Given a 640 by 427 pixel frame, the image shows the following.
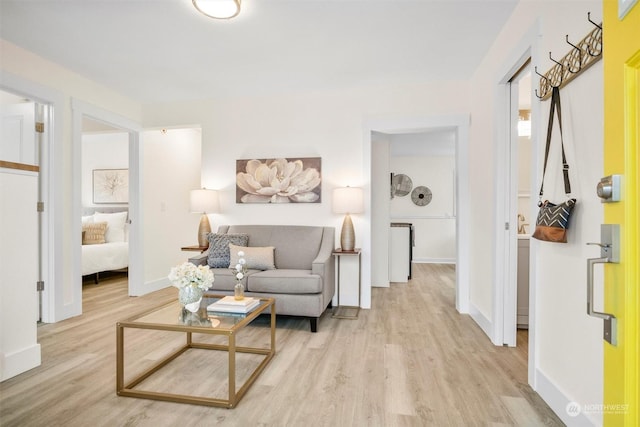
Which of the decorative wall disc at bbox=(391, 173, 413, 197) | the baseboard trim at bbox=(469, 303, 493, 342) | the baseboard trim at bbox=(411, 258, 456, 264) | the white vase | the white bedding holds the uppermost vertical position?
the decorative wall disc at bbox=(391, 173, 413, 197)

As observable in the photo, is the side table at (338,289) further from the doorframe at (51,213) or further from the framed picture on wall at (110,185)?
the framed picture on wall at (110,185)

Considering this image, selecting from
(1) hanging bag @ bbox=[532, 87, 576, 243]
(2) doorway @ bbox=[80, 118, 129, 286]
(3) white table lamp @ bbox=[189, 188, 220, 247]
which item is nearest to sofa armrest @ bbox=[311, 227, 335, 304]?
(3) white table lamp @ bbox=[189, 188, 220, 247]

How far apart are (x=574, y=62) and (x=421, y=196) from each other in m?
6.05

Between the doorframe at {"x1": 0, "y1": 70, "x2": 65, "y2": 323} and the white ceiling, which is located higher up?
the white ceiling

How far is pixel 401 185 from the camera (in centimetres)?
757

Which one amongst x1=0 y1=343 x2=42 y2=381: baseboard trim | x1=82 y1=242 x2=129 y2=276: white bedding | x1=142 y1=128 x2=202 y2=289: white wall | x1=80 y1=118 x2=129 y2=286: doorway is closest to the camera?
x1=0 y1=343 x2=42 y2=381: baseboard trim

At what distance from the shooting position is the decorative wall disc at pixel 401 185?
7.55 m

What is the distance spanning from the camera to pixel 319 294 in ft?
9.81

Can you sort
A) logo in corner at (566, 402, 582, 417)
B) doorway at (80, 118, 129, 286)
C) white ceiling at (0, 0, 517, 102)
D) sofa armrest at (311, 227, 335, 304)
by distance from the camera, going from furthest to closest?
1. doorway at (80, 118, 129, 286)
2. sofa armrest at (311, 227, 335, 304)
3. white ceiling at (0, 0, 517, 102)
4. logo in corner at (566, 402, 582, 417)

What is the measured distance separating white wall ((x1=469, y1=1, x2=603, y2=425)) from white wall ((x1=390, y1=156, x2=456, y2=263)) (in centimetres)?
516

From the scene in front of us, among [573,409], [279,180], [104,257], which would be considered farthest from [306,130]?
[104,257]

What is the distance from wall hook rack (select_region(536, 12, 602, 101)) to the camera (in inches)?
54.3

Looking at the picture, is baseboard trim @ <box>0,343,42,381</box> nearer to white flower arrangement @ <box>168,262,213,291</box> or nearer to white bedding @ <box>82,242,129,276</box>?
white flower arrangement @ <box>168,262,213,291</box>

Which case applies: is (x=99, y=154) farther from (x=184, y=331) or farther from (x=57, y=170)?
(x=184, y=331)
